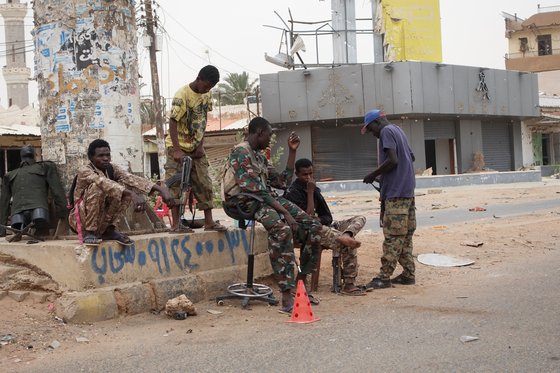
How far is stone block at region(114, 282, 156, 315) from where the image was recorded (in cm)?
546

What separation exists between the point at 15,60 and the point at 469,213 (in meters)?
54.7

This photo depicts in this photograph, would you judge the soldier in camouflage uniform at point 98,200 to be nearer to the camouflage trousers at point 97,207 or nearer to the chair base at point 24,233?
the camouflage trousers at point 97,207

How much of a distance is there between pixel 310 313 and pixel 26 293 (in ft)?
7.78

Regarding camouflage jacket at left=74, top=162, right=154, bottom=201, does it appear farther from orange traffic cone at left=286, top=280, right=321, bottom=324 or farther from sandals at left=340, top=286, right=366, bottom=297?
sandals at left=340, top=286, right=366, bottom=297

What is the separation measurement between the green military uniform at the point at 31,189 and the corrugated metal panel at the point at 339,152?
25.3 m

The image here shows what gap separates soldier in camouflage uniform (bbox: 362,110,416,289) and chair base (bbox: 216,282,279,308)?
1144mm

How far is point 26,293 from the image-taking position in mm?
5461

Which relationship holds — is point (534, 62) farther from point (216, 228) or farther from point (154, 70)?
point (216, 228)

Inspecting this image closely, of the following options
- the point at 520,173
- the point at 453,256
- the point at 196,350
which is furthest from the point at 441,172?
the point at 196,350

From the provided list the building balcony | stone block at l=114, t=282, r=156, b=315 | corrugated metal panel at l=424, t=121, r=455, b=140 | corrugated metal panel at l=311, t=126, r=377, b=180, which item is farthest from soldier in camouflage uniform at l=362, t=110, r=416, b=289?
the building balcony

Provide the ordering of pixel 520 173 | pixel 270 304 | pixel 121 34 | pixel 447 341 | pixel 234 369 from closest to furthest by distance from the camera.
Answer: pixel 234 369 → pixel 447 341 → pixel 270 304 → pixel 121 34 → pixel 520 173

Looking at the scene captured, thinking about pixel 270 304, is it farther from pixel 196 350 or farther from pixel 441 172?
pixel 441 172

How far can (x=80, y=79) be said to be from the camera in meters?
6.47

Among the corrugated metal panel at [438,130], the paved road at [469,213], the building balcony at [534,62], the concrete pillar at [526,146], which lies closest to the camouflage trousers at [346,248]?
the paved road at [469,213]
